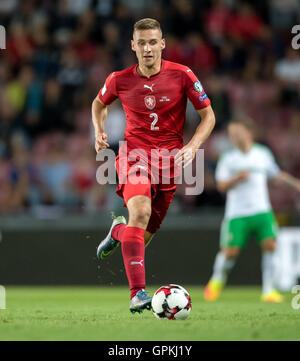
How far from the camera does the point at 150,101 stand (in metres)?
6.69

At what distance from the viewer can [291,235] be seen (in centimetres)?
1184

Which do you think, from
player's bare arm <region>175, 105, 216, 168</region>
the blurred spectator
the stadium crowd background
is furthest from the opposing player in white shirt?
the blurred spectator

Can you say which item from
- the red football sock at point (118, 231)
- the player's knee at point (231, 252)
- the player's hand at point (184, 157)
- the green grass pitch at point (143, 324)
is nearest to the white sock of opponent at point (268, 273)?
the player's knee at point (231, 252)

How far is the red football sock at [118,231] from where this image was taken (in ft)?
23.2

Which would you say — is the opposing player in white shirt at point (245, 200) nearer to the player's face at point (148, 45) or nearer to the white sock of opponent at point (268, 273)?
the white sock of opponent at point (268, 273)

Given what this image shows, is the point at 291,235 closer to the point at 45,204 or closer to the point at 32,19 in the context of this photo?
the point at 45,204

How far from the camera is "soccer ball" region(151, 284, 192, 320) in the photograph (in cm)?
612

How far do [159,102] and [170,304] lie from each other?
1702mm

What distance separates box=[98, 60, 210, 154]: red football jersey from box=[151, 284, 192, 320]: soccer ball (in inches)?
49.4

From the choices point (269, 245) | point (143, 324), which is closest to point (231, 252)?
point (269, 245)

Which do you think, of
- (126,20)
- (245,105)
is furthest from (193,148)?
(126,20)

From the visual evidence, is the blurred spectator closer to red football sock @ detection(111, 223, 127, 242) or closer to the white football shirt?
the white football shirt

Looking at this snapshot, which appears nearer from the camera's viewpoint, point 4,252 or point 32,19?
point 4,252

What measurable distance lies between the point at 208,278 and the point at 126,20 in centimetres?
548
